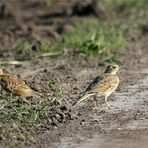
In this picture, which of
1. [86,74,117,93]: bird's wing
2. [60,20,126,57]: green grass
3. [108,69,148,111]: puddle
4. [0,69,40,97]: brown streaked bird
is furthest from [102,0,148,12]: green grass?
[0,69,40,97]: brown streaked bird

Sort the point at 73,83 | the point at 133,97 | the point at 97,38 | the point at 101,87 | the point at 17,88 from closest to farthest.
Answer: the point at 17,88, the point at 101,87, the point at 133,97, the point at 73,83, the point at 97,38

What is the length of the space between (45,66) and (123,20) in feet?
22.0

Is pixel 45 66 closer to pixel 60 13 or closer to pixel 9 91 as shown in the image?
pixel 9 91

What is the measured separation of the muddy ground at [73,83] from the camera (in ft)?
34.1

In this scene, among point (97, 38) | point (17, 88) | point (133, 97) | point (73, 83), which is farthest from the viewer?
point (97, 38)

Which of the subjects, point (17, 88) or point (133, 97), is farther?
point (133, 97)

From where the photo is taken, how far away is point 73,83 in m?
14.4

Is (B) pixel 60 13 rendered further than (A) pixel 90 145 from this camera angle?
Yes

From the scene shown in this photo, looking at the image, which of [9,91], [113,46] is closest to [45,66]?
[113,46]

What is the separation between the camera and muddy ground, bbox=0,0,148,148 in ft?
34.1

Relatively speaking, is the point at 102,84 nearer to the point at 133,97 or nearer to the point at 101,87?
the point at 101,87

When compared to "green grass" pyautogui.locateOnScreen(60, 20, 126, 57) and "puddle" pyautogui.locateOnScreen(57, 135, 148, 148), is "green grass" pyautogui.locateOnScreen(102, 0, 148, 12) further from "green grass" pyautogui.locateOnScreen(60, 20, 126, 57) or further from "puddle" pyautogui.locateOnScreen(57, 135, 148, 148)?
"puddle" pyautogui.locateOnScreen(57, 135, 148, 148)

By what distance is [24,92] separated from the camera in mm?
12320

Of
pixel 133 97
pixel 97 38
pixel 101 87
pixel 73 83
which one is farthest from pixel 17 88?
pixel 97 38
